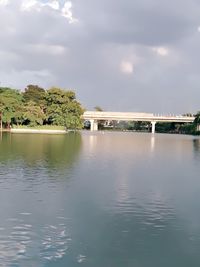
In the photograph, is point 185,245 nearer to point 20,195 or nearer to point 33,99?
point 20,195

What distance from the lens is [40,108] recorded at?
74750 millimetres

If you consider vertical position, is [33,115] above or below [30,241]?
above

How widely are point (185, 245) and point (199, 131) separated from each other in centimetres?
9531

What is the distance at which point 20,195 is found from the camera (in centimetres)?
1345

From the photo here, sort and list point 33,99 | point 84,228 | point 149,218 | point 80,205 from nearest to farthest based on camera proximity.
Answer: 1. point 84,228
2. point 149,218
3. point 80,205
4. point 33,99

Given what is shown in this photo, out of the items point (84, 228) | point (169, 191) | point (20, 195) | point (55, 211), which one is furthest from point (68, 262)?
point (169, 191)

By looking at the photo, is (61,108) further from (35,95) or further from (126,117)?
(126,117)

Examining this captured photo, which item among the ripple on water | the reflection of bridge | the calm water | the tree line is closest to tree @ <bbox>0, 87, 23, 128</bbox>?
the tree line

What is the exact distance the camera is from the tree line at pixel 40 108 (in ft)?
225

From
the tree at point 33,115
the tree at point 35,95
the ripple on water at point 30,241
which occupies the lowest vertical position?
the ripple on water at point 30,241

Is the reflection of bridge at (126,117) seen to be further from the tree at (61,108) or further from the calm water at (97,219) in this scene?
the calm water at (97,219)

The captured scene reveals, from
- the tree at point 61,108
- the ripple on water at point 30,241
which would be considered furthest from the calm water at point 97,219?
the tree at point 61,108

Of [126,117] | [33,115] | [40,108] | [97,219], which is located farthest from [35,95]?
[97,219]

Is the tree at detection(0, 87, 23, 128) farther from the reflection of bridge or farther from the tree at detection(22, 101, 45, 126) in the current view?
the reflection of bridge
